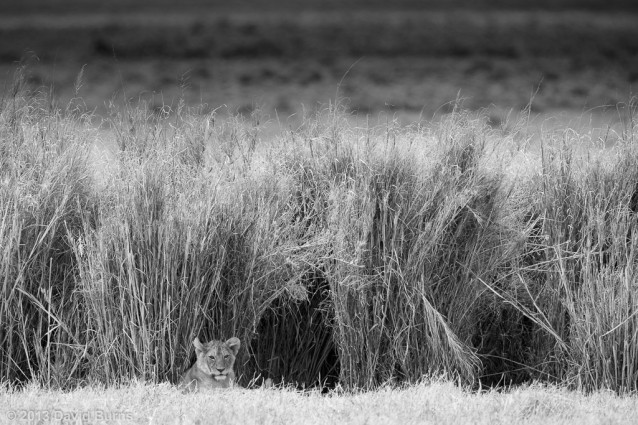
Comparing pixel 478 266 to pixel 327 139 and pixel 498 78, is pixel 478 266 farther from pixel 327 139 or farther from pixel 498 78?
pixel 498 78

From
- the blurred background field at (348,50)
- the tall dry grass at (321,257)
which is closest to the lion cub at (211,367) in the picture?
the tall dry grass at (321,257)

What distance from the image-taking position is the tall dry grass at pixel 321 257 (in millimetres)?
7398

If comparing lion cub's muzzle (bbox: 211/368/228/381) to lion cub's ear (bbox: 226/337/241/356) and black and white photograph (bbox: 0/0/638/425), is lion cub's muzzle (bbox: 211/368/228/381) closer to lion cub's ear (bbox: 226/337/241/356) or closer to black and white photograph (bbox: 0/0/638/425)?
black and white photograph (bbox: 0/0/638/425)

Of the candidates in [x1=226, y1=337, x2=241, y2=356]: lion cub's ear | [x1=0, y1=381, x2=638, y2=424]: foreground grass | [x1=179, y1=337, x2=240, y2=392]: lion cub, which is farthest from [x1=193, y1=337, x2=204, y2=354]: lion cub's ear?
[x1=0, y1=381, x2=638, y2=424]: foreground grass

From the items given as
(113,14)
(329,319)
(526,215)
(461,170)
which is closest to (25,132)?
(329,319)

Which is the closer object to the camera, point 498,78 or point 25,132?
point 25,132

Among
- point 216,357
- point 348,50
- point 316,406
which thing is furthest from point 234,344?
point 348,50

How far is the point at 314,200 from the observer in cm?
809

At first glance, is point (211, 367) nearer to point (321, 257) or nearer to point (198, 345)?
point (198, 345)

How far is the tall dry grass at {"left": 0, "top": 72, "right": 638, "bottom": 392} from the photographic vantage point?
24.3 feet

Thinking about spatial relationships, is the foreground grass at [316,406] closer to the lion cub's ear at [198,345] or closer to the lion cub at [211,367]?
the lion cub at [211,367]

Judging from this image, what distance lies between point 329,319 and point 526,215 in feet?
6.14

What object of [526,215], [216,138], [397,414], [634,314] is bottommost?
[397,414]

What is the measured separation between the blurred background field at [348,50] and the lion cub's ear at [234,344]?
36506mm
